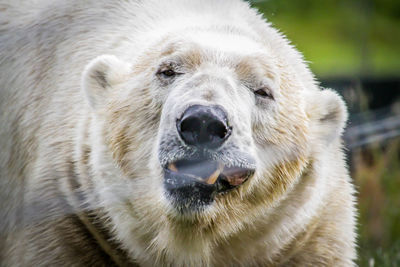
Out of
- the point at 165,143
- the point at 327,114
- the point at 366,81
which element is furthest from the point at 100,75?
the point at 366,81

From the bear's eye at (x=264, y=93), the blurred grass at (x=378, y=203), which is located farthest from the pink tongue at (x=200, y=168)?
the blurred grass at (x=378, y=203)

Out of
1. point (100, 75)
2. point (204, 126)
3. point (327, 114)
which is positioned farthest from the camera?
point (327, 114)

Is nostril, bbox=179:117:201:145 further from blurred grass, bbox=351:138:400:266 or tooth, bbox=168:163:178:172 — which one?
blurred grass, bbox=351:138:400:266

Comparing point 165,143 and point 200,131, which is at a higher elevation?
point 200,131

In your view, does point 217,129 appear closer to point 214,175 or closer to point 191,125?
point 191,125

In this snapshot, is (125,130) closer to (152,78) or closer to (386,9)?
(152,78)

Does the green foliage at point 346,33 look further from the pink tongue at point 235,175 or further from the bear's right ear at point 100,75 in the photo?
the pink tongue at point 235,175

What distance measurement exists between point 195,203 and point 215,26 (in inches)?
37.7

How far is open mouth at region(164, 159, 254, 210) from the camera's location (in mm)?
2756

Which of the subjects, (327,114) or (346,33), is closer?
(327,114)

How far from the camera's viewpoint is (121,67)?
341 centimetres

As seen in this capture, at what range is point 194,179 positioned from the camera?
2746mm

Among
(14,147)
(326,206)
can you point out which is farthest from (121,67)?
(326,206)

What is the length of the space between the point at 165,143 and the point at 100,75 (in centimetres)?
75
